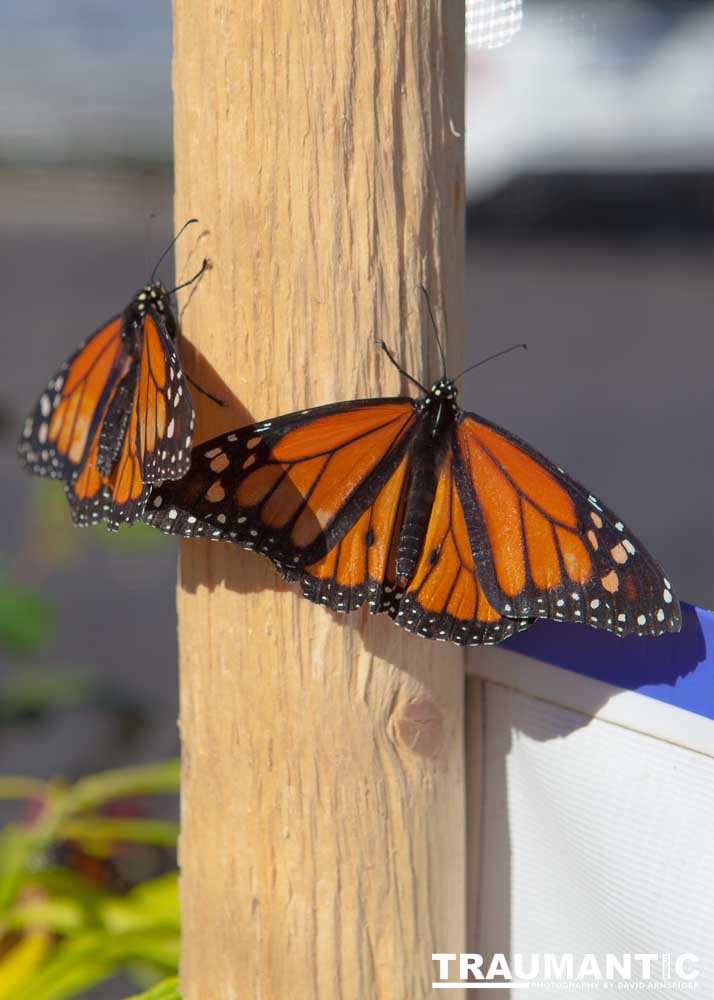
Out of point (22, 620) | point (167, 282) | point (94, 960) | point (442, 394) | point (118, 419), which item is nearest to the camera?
point (442, 394)

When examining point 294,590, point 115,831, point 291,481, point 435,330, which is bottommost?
point 115,831


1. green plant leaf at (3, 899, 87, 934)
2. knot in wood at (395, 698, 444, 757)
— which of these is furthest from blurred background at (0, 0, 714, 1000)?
knot in wood at (395, 698, 444, 757)

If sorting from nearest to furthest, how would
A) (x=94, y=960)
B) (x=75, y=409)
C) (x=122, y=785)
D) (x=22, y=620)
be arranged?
(x=75, y=409), (x=94, y=960), (x=122, y=785), (x=22, y=620)

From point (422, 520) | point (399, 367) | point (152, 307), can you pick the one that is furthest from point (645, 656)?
point (152, 307)

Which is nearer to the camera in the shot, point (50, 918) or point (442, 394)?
point (442, 394)

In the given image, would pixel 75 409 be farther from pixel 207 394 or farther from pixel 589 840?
pixel 589 840

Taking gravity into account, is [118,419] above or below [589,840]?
above
